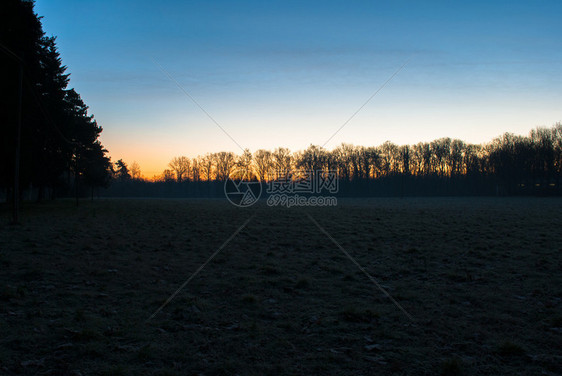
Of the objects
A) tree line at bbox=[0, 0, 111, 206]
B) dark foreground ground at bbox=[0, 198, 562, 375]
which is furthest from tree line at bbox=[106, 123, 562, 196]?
dark foreground ground at bbox=[0, 198, 562, 375]

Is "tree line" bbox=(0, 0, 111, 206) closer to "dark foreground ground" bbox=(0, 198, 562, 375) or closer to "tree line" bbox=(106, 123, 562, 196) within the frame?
"dark foreground ground" bbox=(0, 198, 562, 375)

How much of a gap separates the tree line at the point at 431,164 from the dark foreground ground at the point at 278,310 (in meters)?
81.1

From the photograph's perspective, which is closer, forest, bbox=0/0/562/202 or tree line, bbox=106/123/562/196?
forest, bbox=0/0/562/202

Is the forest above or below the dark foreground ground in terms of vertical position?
above

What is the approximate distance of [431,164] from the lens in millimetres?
115750

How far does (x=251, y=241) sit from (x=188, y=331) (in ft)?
28.5

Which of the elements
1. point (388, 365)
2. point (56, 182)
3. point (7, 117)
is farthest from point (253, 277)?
point (56, 182)

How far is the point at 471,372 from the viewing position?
4055mm

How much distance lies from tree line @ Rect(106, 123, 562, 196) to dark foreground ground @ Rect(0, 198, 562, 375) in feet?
266

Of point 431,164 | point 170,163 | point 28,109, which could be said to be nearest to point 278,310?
point 28,109

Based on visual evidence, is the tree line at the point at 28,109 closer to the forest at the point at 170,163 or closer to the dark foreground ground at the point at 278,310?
the forest at the point at 170,163

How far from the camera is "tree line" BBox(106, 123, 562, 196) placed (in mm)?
89188

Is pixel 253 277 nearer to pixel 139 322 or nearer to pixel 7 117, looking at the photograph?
pixel 139 322

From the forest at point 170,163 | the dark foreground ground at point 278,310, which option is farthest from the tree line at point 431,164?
the dark foreground ground at point 278,310
